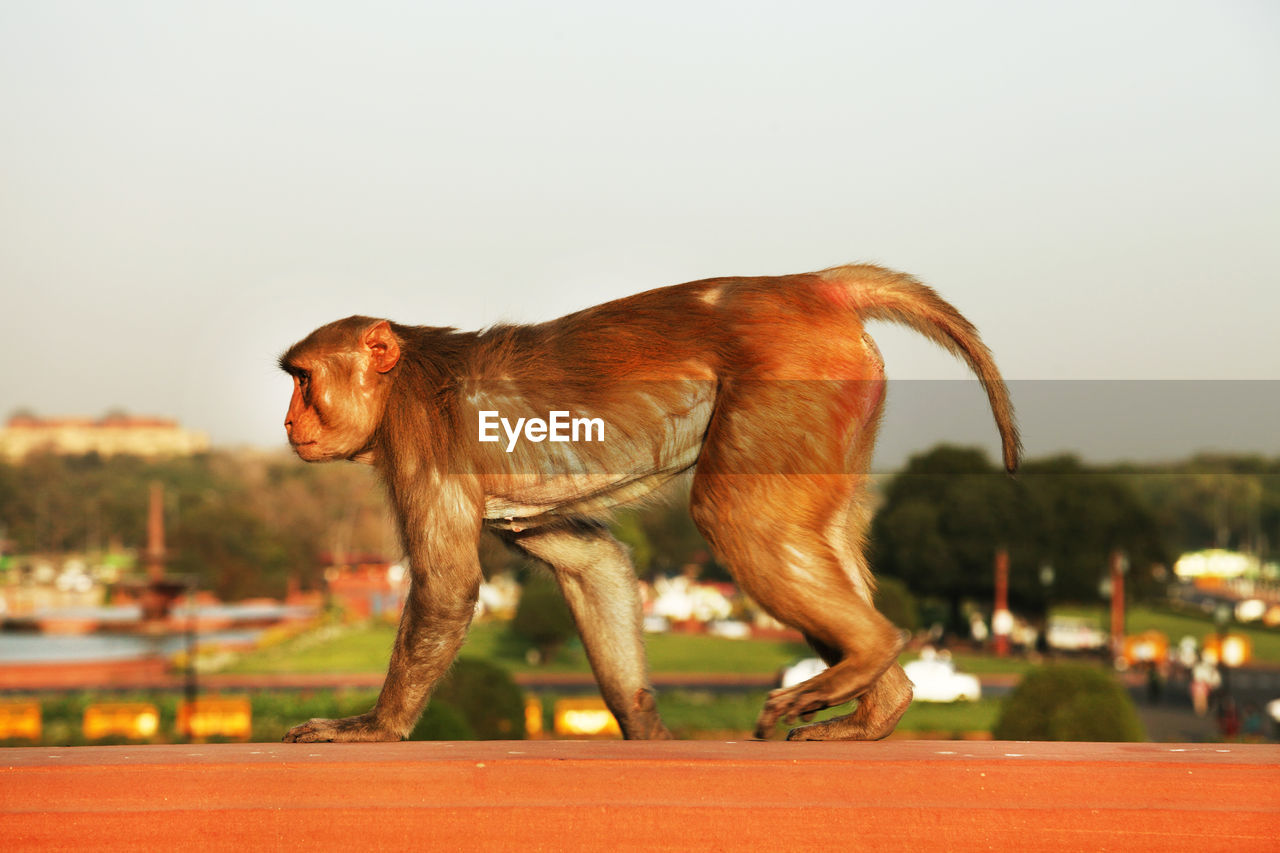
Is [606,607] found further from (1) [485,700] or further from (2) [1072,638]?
(2) [1072,638]

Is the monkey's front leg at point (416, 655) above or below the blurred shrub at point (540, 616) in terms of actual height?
above

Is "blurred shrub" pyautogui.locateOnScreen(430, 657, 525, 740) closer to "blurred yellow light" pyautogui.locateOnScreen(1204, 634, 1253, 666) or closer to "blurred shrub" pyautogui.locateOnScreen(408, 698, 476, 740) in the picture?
"blurred shrub" pyautogui.locateOnScreen(408, 698, 476, 740)

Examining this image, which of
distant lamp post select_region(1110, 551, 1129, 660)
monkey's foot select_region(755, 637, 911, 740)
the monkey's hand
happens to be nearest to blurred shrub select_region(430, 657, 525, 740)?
the monkey's hand

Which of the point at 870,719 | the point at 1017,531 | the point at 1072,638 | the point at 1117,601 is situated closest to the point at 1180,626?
the point at 1072,638

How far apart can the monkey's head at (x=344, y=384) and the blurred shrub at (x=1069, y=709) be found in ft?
54.0

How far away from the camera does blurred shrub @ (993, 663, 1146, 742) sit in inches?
774

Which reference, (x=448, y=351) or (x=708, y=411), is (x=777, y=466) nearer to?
(x=708, y=411)

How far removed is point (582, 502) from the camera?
4.85 m

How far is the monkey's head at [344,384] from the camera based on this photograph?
487 centimetres

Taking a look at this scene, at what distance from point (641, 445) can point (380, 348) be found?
3.38 feet

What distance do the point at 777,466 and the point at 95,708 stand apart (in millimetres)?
33942

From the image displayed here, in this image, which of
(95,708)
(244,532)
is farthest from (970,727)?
(244,532)

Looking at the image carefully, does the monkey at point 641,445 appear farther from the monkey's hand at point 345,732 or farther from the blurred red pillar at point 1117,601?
the blurred red pillar at point 1117,601

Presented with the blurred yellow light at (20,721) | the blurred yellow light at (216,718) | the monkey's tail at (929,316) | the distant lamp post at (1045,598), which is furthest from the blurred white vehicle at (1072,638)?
the monkey's tail at (929,316)
